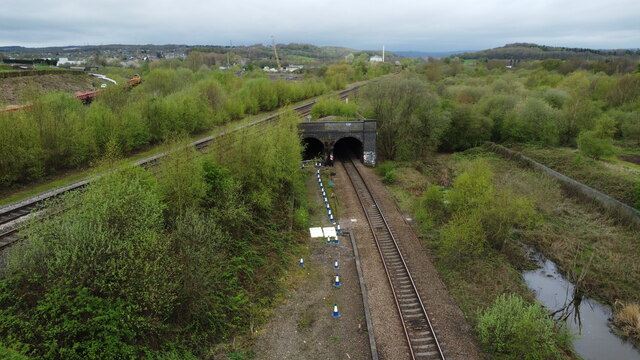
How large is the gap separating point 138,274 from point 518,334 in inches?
551

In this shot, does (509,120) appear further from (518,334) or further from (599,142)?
(518,334)

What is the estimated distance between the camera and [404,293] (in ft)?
63.0

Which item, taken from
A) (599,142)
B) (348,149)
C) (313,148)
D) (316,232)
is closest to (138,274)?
(316,232)

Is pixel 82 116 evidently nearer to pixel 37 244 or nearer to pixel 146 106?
pixel 146 106

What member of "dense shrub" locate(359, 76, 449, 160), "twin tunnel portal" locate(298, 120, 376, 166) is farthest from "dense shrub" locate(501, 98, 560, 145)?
"twin tunnel portal" locate(298, 120, 376, 166)

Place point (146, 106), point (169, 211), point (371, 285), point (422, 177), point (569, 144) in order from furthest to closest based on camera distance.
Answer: point (569, 144)
point (422, 177)
point (146, 106)
point (371, 285)
point (169, 211)

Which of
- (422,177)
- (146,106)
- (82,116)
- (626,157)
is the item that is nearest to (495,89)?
Result: (626,157)

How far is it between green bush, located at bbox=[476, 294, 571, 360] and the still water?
9.51 feet

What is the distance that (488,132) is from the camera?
50375mm

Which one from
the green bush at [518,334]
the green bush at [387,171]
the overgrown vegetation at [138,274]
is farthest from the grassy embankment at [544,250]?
the overgrown vegetation at [138,274]

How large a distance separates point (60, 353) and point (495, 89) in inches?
2670

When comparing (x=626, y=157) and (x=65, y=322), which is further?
(x=626, y=157)

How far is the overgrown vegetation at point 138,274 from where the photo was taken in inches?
434

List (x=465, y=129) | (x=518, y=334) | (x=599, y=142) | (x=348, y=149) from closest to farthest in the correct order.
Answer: (x=518, y=334)
(x=599, y=142)
(x=348, y=149)
(x=465, y=129)
